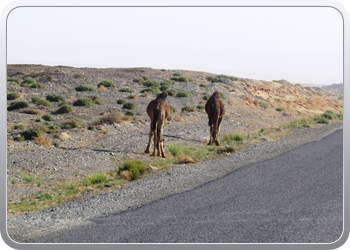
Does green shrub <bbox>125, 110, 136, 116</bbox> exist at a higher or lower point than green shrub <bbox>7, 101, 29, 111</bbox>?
lower

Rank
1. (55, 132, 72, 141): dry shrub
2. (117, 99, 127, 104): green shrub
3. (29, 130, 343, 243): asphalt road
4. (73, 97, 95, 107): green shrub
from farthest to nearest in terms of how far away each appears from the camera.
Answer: (117, 99, 127, 104): green shrub, (73, 97, 95, 107): green shrub, (55, 132, 72, 141): dry shrub, (29, 130, 343, 243): asphalt road

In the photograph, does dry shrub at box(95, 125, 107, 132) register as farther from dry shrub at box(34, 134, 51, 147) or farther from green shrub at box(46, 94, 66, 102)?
green shrub at box(46, 94, 66, 102)

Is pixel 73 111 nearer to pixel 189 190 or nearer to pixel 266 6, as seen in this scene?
pixel 189 190

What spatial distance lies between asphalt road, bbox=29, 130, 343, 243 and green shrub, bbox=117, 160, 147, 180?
2.78 metres

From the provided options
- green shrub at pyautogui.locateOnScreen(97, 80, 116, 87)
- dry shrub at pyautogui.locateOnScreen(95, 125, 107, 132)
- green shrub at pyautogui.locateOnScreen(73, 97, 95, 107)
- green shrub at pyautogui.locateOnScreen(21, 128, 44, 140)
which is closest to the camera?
green shrub at pyautogui.locateOnScreen(21, 128, 44, 140)

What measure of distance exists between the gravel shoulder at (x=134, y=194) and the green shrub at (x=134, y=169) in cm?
38

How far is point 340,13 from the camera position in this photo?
7.29 metres

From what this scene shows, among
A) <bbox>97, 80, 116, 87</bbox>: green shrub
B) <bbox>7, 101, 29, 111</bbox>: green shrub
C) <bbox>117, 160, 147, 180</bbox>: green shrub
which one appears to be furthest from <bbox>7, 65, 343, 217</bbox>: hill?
<bbox>117, 160, 147, 180</bbox>: green shrub

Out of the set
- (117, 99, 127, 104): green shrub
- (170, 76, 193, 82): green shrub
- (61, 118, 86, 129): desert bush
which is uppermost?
(170, 76, 193, 82): green shrub

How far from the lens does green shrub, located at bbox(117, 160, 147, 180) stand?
1562 centimetres

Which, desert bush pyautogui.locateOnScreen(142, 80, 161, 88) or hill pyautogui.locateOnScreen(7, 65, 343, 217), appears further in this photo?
desert bush pyautogui.locateOnScreen(142, 80, 161, 88)

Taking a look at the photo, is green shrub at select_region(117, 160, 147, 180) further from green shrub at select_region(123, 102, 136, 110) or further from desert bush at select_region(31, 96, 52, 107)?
desert bush at select_region(31, 96, 52, 107)

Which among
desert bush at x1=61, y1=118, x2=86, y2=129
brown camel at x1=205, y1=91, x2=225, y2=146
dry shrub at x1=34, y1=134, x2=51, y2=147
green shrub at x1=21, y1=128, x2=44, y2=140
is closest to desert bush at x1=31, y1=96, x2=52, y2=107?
desert bush at x1=61, y1=118, x2=86, y2=129

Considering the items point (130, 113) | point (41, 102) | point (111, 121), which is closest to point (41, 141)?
point (111, 121)
